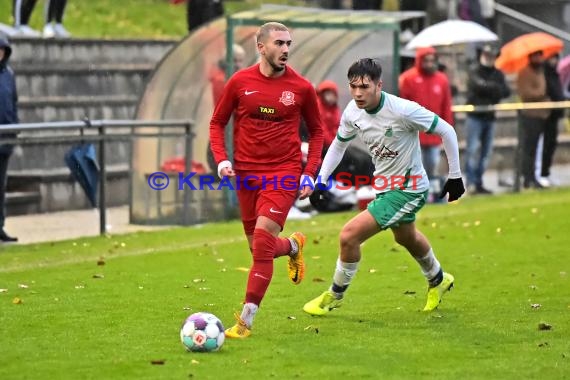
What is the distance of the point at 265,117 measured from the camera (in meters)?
10.4

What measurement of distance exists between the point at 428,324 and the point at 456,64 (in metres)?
17.3

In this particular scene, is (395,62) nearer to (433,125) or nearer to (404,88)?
(404,88)

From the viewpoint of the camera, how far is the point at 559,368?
880 centimetres

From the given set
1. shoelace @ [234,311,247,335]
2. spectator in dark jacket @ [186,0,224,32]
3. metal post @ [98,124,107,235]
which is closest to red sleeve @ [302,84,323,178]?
shoelace @ [234,311,247,335]

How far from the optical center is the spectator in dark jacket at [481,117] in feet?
71.2

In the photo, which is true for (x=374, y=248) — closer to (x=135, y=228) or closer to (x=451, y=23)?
(x=135, y=228)

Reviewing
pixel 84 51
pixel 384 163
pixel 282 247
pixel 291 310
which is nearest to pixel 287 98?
pixel 384 163

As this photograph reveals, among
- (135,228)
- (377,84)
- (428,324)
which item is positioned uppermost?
(377,84)

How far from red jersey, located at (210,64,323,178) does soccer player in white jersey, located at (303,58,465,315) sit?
0.41 metres

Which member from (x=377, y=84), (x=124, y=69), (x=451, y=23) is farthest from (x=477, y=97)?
(x=377, y=84)

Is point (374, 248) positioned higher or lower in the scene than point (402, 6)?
lower

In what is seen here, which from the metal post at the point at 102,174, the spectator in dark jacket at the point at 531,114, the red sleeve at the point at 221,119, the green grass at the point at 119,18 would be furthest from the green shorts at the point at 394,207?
the green grass at the point at 119,18

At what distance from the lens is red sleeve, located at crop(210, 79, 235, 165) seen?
10.4 meters

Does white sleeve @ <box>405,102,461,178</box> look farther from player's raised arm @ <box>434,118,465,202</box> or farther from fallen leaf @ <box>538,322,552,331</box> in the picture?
fallen leaf @ <box>538,322,552,331</box>
